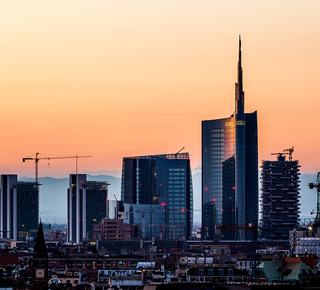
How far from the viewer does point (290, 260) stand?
193 meters

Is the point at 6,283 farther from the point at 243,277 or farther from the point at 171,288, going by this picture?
the point at 171,288

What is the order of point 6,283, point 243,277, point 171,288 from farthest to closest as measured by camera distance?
point 243,277 < point 6,283 < point 171,288

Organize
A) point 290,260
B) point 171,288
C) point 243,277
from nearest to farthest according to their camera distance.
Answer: point 171,288 → point 243,277 → point 290,260

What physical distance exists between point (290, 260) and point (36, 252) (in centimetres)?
3668

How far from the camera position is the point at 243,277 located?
594 feet

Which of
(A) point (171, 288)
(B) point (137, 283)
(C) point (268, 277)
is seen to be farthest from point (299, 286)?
(B) point (137, 283)

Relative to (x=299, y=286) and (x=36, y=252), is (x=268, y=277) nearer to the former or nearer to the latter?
(x=36, y=252)

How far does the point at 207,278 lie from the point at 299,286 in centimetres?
5336

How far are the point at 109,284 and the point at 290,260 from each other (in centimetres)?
2679

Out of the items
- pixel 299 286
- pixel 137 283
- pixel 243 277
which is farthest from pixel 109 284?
pixel 299 286

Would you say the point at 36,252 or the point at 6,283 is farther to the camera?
the point at 36,252

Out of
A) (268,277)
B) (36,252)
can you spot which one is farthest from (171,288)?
(36,252)

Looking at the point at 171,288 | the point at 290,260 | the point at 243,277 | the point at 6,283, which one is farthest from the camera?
the point at 290,260

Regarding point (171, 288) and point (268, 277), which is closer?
point (171, 288)
